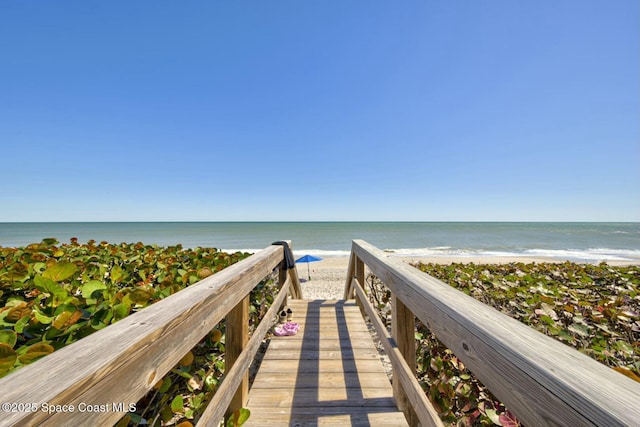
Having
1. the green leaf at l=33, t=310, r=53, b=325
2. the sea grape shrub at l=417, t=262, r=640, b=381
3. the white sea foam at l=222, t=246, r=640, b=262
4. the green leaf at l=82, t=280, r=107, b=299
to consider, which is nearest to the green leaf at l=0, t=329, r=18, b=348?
the green leaf at l=33, t=310, r=53, b=325

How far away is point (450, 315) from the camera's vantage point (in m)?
0.82

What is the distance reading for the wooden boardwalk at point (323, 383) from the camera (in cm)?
150

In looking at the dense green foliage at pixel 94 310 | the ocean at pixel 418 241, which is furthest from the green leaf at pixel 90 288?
the ocean at pixel 418 241

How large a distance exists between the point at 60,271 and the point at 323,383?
64.7 inches

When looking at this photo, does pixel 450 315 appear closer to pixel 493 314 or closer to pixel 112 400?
pixel 493 314

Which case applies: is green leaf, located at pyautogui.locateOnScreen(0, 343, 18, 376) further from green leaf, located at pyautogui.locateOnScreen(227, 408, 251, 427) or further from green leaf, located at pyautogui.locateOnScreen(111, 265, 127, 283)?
green leaf, located at pyautogui.locateOnScreen(227, 408, 251, 427)

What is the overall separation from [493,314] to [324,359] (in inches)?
65.9

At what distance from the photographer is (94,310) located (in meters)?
0.95

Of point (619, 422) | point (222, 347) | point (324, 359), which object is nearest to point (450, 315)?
point (619, 422)

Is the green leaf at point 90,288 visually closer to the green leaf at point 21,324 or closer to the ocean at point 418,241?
the green leaf at point 21,324

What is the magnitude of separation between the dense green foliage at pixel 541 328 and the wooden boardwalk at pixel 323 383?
332 millimetres

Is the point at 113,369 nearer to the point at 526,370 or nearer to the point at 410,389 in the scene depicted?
the point at 526,370

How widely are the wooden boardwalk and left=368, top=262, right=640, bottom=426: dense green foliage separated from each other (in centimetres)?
33

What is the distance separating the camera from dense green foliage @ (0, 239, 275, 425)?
32.3 inches
